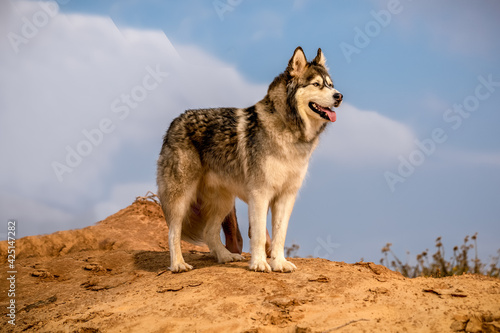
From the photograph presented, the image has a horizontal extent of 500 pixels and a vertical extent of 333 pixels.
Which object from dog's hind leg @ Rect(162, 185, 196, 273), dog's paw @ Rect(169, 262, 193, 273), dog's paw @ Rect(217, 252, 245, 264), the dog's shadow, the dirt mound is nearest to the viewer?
dog's paw @ Rect(169, 262, 193, 273)

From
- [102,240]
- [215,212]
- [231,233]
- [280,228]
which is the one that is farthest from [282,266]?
[102,240]

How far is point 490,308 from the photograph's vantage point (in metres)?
4.73

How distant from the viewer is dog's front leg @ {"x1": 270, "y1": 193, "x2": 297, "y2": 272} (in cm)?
627

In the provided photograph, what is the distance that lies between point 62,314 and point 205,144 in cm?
293

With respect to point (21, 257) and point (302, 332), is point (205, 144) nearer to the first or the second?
point (302, 332)

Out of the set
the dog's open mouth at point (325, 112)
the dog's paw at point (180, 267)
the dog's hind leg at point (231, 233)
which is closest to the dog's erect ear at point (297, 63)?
the dog's open mouth at point (325, 112)

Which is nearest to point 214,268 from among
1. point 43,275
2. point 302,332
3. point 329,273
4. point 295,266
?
point 295,266

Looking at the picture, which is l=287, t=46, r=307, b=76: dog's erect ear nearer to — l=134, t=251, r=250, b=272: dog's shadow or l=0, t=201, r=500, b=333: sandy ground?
l=0, t=201, r=500, b=333: sandy ground

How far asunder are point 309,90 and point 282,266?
2278 millimetres

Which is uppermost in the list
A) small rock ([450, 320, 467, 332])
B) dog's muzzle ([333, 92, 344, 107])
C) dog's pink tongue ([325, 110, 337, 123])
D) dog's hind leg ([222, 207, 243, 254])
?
dog's muzzle ([333, 92, 344, 107])

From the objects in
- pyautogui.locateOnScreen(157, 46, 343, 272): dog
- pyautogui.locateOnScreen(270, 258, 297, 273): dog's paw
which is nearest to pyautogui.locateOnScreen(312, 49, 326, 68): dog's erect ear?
pyautogui.locateOnScreen(157, 46, 343, 272): dog

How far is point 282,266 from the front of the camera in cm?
625

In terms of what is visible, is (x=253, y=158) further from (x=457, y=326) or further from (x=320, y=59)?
(x=457, y=326)

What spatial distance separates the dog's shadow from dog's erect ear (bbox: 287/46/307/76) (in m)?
2.81
